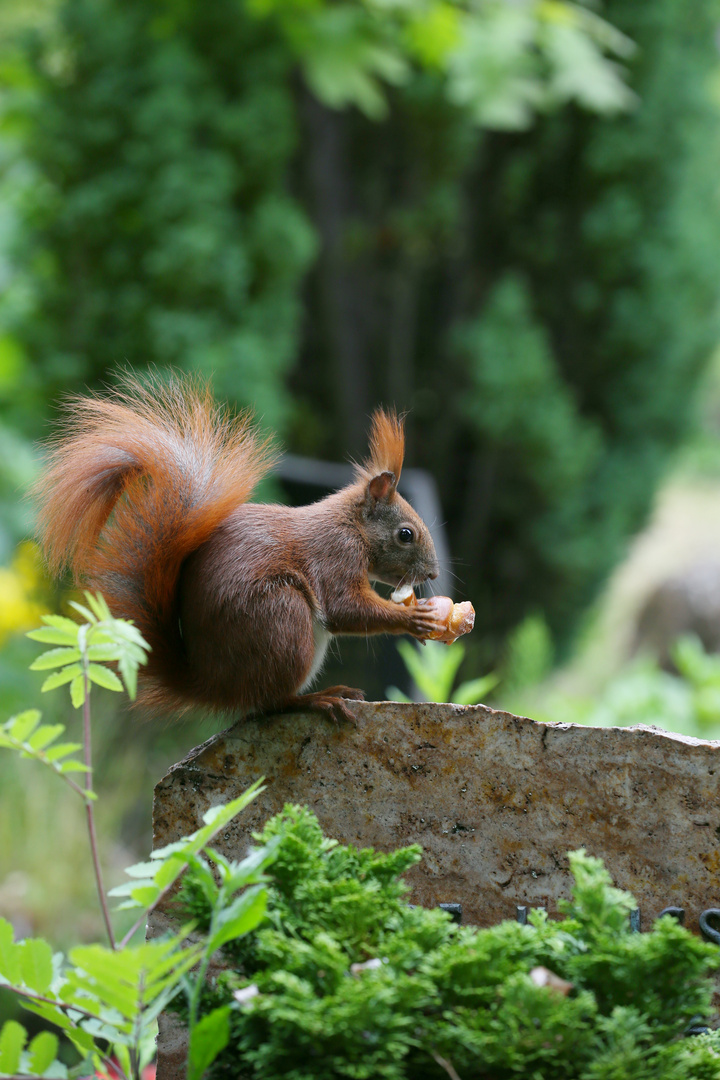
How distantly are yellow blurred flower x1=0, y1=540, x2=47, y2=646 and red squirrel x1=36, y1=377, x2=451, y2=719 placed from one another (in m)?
2.04

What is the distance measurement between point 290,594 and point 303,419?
143 inches

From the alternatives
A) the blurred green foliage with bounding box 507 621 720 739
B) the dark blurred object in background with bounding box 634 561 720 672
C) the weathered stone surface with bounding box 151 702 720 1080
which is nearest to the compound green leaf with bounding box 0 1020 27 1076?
the weathered stone surface with bounding box 151 702 720 1080

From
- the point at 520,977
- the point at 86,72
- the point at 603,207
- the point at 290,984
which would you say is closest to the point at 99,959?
the point at 290,984

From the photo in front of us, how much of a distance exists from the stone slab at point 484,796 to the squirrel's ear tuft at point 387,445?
390 mm

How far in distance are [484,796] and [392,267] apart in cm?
416

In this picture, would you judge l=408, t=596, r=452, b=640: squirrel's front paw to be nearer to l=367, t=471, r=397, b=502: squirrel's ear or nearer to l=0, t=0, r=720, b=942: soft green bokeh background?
l=367, t=471, r=397, b=502: squirrel's ear

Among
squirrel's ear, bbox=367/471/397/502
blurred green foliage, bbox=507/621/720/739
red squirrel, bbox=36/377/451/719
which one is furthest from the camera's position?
blurred green foliage, bbox=507/621/720/739

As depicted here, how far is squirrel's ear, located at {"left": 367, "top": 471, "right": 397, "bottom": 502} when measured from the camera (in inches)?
60.4

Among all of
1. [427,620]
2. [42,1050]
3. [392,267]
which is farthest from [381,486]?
[392,267]

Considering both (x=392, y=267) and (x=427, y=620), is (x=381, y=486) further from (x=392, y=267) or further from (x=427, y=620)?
(x=392, y=267)

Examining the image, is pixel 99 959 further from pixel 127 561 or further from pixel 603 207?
pixel 603 207

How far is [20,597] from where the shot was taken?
3.55 metres

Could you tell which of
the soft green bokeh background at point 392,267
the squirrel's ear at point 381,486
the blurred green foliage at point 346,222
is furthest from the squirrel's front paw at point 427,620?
the blurred green foliage at point 346,222

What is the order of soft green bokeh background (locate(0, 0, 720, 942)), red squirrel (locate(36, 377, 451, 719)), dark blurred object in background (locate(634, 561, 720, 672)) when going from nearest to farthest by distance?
red squirrel (locate(36, 377, 451, 719)) → soft green bokeh background (locate(0, 0, 720, 942)) → dark blurred object in background (locate(634, 561, 720, 672))
